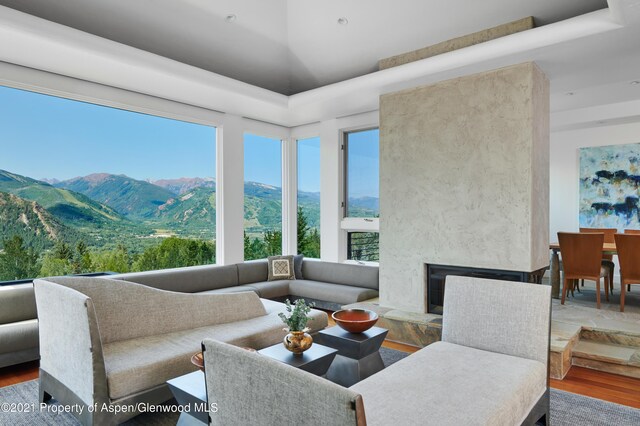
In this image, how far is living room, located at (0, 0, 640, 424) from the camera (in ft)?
10.00

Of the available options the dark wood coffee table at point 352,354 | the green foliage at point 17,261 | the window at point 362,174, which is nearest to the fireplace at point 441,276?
the dark wood coffee table at point 352,354

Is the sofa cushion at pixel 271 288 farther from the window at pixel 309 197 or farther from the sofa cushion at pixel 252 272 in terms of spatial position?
the window at pixel 309 197

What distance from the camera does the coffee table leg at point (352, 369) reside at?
261cm

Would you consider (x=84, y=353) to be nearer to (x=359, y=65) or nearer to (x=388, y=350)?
(x=388, y=350)

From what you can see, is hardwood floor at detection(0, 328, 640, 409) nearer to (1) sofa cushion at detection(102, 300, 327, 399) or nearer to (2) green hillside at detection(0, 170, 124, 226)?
(1) sofa cushion at detection(102, 300, 327, 399)

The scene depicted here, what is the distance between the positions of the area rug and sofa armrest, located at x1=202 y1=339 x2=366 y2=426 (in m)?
1.41

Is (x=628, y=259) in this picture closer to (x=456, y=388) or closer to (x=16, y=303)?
(x=456, y=388)

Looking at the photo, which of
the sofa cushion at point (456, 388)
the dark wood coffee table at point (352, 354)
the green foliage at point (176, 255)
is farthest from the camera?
the green foliage at point (176, 255)

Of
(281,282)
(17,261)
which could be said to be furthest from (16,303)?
(281,282)

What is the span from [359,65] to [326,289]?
268 centimetres

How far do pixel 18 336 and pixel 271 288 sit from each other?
2.53 metres

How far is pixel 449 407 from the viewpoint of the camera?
1584 mm

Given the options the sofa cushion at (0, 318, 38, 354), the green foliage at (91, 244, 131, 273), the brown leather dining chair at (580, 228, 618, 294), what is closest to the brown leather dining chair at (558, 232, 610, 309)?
the brown leather dining chair at (580, 228, 618, 294)

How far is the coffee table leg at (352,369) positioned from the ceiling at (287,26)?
3.07m
